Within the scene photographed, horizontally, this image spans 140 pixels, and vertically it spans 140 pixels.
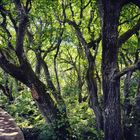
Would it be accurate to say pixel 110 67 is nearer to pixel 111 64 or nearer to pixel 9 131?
pixel 111 64

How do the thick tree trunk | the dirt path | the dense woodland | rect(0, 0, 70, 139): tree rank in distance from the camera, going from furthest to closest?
rect(0, 0, 70, 139): tree < the dense woodland < the thick tree trunk < the dirt path

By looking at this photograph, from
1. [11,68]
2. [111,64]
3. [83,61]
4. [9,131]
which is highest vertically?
[83,61]

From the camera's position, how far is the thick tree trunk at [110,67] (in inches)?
388

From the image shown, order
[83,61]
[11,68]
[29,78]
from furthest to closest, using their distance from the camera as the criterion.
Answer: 1. [83,61]
2. [29,78]
3. [11,68]

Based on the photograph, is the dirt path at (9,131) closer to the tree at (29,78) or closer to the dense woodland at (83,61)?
the tree at (29,78)

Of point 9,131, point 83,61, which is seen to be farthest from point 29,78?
point 83,61

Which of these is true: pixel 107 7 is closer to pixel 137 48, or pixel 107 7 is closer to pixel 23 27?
pixel 23 27

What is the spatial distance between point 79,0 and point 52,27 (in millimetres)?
1581

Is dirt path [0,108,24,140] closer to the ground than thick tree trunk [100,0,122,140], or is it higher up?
closer to the ground

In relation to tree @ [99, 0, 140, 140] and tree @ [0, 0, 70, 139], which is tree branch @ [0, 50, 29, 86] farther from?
tree @ [99, 0, 140, 140]

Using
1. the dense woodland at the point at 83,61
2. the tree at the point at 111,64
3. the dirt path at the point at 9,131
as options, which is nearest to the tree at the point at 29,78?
the dense woodland at the point at 83,61

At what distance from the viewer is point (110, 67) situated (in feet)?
33.2

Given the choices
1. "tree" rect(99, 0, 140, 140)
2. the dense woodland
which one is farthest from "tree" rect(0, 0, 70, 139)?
"tree" rect(99, 0, 140, 140)

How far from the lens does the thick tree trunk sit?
9.87 meters
